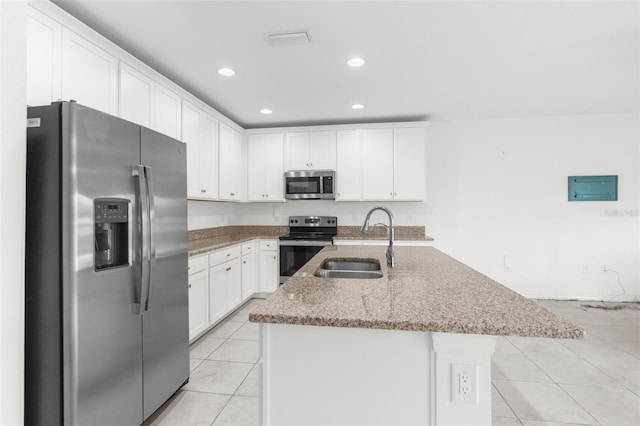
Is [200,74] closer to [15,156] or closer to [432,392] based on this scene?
[15,156]

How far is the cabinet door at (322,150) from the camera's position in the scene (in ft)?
14.9

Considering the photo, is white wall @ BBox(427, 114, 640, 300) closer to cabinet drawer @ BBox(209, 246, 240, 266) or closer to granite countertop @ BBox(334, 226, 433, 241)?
granite countertop @ BBox(334, 226, 433, 241)

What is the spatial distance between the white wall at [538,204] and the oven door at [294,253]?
1753mm

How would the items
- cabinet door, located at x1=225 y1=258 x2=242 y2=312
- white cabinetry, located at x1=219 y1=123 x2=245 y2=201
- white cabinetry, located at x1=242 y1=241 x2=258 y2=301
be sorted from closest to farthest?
cabinet door, located at x1=225 y1=258 x2=242 y2=312 → white cabinetry, located at x1=219 y1=123 x2=245 y2=201 → white cabinetry, located at x1=242 y1=241 x2=258 y2=301

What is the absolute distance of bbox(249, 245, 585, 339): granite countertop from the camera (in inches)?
38.3

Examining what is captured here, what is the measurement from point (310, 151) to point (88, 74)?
2.85m

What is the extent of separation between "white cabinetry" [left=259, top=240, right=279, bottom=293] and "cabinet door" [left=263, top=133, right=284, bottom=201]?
0.68 m

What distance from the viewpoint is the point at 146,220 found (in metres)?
1.81

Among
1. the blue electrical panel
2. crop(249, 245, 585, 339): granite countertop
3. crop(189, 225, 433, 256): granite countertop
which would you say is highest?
the blue electrical panel

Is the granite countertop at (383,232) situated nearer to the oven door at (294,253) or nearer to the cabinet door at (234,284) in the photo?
the oven door at (294,253)

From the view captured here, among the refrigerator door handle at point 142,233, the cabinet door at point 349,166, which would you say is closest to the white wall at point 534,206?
the cabinet door at point 349,166

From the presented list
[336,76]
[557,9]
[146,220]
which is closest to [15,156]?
[146,220]

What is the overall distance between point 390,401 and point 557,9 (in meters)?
2.48

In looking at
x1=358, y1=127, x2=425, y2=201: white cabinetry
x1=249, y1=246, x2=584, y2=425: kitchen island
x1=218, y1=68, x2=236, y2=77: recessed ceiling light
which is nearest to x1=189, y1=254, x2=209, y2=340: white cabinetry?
x1=218, y1=68, x2=236, y2=77: recessed ceiling light
